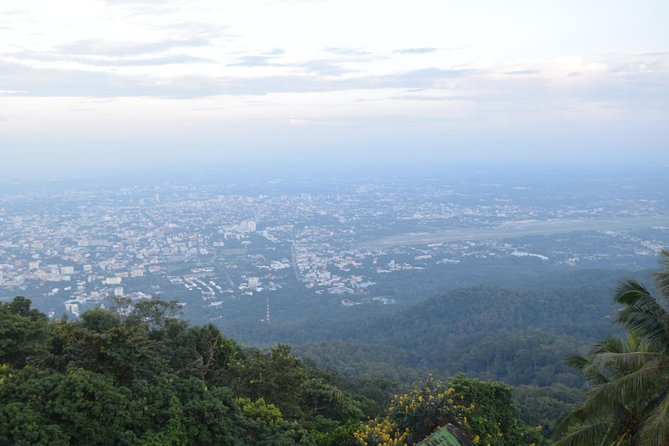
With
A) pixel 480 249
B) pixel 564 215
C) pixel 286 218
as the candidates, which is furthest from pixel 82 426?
pixel 564 215

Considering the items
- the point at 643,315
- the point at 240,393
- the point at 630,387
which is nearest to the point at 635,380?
the point at 630,387

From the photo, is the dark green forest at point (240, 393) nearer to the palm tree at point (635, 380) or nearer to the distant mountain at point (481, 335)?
the palm tree at point (635, 380)

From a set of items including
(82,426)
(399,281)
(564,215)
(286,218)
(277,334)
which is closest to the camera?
(82,426)

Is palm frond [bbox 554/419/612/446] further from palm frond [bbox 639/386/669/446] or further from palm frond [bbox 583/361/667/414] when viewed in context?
palm frond [bbox 639/386/669/446]

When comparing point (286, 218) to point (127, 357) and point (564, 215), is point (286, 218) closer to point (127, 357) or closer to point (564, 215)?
point (564, 215)

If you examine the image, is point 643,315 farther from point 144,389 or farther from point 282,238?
point 282,238

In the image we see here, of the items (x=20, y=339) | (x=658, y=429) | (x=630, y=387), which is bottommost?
(x=20, y=339)

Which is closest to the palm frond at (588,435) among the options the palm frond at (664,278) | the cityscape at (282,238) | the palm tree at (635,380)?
the palm tree at (635,380)

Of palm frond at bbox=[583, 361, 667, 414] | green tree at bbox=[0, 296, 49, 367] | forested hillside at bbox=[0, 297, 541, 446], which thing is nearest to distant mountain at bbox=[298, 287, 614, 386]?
forested hillside at bbox=[0, 297, 541, 446]
